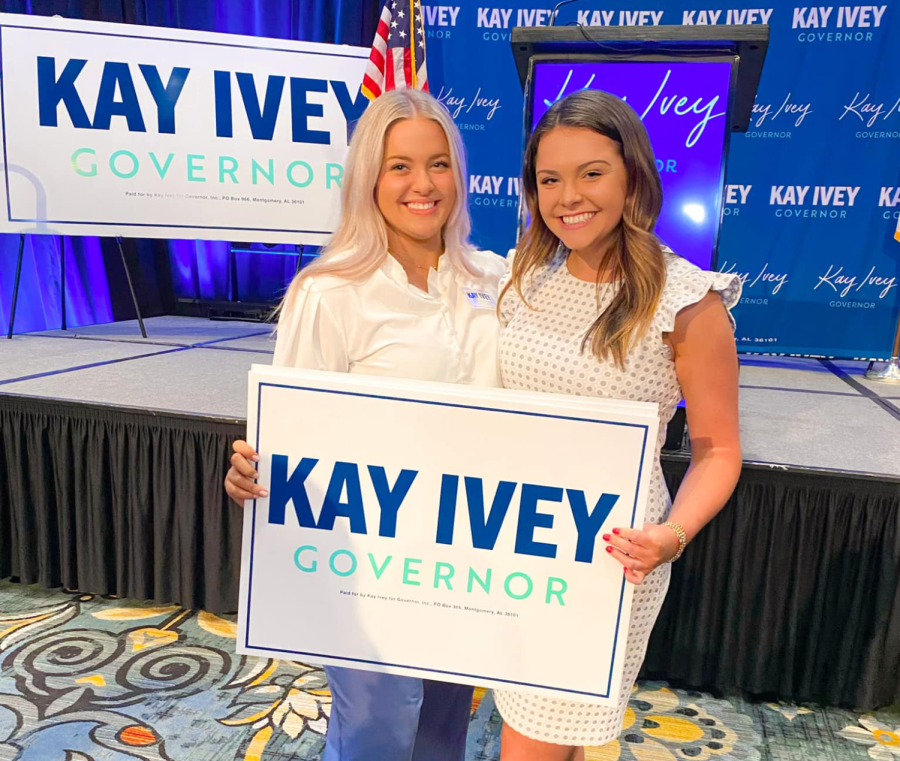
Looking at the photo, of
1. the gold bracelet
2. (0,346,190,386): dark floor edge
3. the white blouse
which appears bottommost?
(0,346,190,386): dark floor edge

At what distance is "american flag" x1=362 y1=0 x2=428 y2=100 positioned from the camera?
11.1ft

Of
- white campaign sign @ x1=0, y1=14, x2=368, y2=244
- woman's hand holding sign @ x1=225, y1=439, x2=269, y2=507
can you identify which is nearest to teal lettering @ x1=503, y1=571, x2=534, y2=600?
woman's hand holding sign @ x1=225, y1=439, x2=269, y2=507

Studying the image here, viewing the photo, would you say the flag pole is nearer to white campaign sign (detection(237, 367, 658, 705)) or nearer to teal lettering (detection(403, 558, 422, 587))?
white campaign sign (detection(237, 367, 658, 705))

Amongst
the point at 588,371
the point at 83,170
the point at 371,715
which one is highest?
the point at 83,170

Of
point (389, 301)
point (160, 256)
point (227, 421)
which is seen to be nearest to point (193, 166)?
point (160, 256)

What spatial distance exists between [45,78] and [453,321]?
292cm

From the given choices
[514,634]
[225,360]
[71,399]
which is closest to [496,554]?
[514,634]

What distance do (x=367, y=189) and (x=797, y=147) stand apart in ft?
12.1

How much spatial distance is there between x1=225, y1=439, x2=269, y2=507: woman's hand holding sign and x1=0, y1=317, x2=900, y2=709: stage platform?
40.7 inches

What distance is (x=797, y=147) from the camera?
395 centimetres

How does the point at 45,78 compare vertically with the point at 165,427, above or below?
above

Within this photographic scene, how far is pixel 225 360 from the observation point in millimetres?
2918

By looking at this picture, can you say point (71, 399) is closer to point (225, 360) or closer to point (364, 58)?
point (225, 360)

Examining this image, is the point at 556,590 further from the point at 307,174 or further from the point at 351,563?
the point at 307,174
